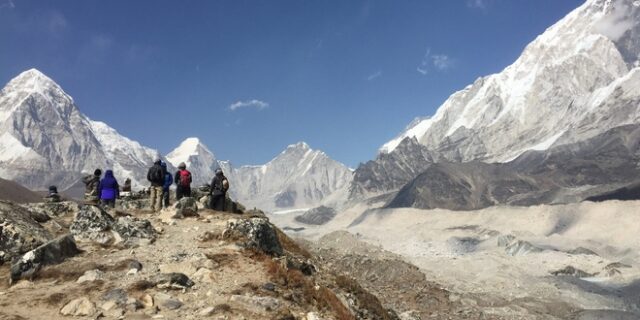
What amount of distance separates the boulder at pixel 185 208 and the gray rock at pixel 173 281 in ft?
23.3

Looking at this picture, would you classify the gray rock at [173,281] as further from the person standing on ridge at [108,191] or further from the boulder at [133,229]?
the person standing on ridge at [108,191]

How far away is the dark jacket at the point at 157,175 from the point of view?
2139cm

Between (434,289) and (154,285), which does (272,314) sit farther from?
(434,289)

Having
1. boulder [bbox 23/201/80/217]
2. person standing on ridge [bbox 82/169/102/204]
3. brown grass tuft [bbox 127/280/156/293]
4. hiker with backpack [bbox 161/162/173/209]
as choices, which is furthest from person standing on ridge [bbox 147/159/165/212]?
brown grass tuft [bbox 127/280/156/293]

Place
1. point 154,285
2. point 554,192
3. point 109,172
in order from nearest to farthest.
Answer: point 154,285 → point 109,172 → point 554,192

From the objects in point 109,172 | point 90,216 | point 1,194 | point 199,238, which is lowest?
point 199,238

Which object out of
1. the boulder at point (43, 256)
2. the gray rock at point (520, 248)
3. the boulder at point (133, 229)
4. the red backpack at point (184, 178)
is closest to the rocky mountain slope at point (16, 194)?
the gray rock at point (520, 248)

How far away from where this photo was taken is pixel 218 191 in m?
21.9

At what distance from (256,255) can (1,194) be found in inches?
7642

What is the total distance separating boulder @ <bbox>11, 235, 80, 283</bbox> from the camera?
12633 millimetres

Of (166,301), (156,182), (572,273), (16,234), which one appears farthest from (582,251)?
(16,234)

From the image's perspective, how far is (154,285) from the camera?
1217cm

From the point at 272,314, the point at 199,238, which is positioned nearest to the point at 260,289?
the point at 272,314

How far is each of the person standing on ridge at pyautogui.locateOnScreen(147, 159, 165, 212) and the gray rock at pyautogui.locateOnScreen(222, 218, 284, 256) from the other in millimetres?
6246
